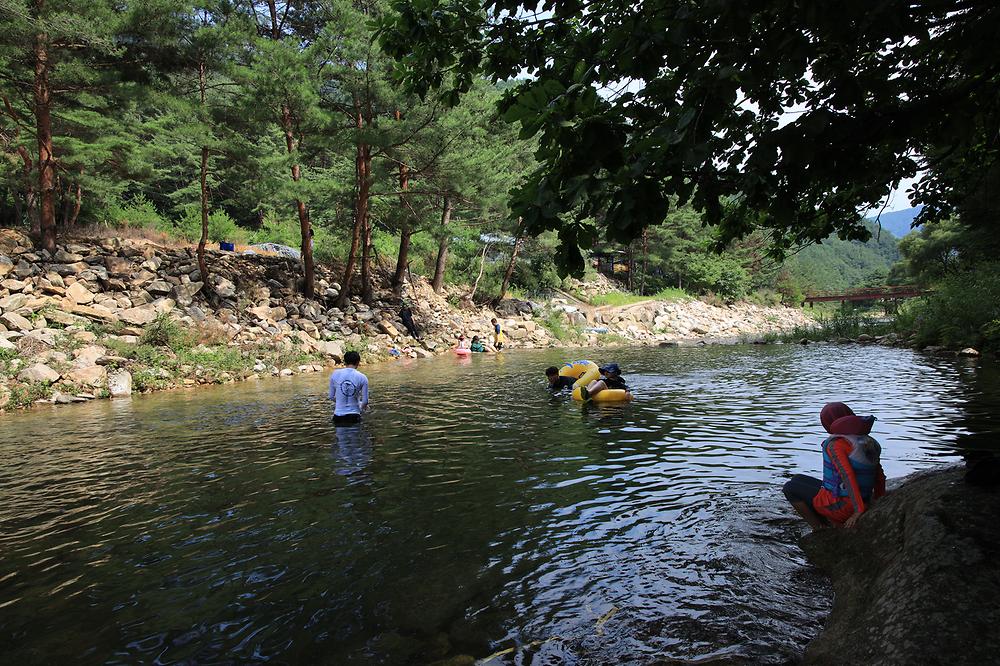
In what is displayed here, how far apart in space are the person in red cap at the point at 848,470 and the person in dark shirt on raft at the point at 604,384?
772 cm

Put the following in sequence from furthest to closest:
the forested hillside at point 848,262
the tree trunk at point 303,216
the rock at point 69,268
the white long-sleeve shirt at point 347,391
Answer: the forested hillside at point 848,262 → the tree trunk at point 303,216 → the rock at point 69,268 → the white long-sleeve shirt at point 347,391

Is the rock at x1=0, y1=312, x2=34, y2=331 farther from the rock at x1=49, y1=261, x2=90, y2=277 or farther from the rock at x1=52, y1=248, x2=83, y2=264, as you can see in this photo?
the rock at x1=52, y1=248, x2=83, y2=264

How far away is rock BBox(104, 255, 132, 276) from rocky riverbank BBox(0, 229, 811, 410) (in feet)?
0.19

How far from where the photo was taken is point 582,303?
46938mm

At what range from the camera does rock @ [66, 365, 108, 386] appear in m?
14.9

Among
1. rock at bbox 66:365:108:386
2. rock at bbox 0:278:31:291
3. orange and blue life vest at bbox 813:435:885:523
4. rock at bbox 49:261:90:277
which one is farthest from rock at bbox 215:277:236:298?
orange and blue life vest at bbox 813:435:885:523

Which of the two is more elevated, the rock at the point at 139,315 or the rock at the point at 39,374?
the rock at the point at 139,315

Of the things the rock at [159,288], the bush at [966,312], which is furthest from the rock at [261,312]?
the bush at [966,312]

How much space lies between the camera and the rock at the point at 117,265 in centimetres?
2084

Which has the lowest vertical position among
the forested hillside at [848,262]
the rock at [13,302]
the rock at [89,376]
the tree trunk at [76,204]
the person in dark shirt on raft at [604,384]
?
the person in dark shirt on raft at [604,384]

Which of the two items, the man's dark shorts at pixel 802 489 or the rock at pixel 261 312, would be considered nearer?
Answer: the man's dark shorts at pixel 802 489

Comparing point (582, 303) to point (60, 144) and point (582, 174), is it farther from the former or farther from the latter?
point (582, 174)

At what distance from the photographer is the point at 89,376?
49.4 ft

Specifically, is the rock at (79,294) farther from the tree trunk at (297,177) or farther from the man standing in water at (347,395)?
the man standing in water at (347,395)
